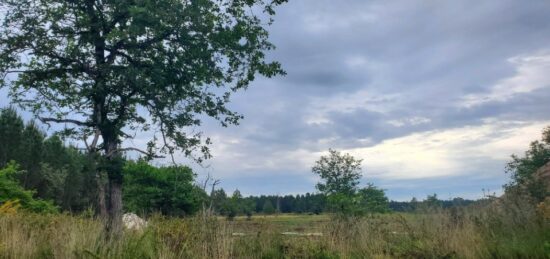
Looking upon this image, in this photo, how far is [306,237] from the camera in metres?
10.9

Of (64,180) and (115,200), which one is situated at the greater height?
(64,180)

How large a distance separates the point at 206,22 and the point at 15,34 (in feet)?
16.8

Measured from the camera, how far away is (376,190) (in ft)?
194

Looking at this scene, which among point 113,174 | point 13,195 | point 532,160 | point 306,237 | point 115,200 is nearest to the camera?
point 306,237

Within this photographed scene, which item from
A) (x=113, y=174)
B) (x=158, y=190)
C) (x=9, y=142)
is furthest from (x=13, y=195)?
(x=9, y=142)

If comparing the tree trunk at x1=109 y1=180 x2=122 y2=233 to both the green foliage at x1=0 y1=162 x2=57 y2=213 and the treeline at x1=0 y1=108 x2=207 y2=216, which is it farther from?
the treeline at x1=0 y1=108 x2=207 y2=216

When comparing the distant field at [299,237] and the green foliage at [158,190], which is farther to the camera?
the green foliage at [158,190]

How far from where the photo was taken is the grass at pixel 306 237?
8.87 m

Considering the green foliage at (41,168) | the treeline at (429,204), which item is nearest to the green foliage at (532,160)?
the treeline at (429,204)

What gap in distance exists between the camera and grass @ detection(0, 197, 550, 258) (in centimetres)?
887

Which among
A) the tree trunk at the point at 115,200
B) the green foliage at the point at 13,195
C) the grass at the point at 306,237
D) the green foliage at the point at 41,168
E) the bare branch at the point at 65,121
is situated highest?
the green foliage at the point at 41,168

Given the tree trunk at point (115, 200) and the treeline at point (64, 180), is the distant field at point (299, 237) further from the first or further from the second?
the treeline at point (64, 180)

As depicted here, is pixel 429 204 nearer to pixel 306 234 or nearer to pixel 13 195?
pixel 306 234

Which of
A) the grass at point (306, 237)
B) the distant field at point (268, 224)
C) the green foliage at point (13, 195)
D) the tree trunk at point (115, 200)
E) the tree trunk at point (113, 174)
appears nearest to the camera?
the grass at point (306, 237)
